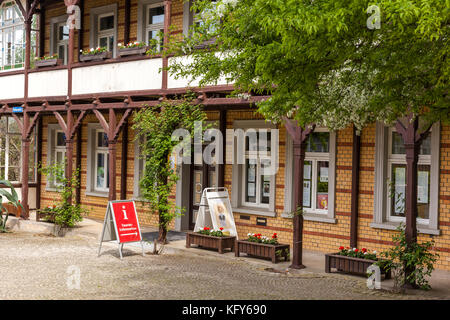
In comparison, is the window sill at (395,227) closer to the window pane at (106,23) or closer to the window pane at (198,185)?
the window pane at (198,185)

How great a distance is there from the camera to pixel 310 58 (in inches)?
254

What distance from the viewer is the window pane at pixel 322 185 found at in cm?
1230

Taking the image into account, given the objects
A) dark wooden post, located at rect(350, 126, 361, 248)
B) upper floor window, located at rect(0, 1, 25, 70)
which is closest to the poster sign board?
dark wooden post, located at rect(350, 126, 361, 248)

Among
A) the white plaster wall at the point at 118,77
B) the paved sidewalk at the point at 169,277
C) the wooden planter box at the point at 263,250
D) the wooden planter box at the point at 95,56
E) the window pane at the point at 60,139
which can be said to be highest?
the wooden planter box at the point at 95,56

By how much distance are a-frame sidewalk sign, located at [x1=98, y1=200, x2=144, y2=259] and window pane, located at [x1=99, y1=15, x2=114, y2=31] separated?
21.6 ft

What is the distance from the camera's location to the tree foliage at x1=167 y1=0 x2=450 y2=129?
17.9 feet

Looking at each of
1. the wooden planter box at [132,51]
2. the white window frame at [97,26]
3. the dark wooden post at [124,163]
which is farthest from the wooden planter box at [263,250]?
the white window frame at [97,26]

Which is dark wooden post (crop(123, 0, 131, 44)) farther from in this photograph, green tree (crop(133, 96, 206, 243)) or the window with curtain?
the window with curtain

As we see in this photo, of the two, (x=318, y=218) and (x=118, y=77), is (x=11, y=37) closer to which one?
(x=118, y=77)

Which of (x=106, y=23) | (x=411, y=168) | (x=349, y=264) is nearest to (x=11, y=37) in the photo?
(x=106, y=23)

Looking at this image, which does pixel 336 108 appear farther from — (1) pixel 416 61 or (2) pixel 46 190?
(2) pixel 46 190

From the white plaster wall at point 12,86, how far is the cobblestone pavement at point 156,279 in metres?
5.93

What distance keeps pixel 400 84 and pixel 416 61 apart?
1.47ft

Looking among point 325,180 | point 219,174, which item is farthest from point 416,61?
point 219,174
